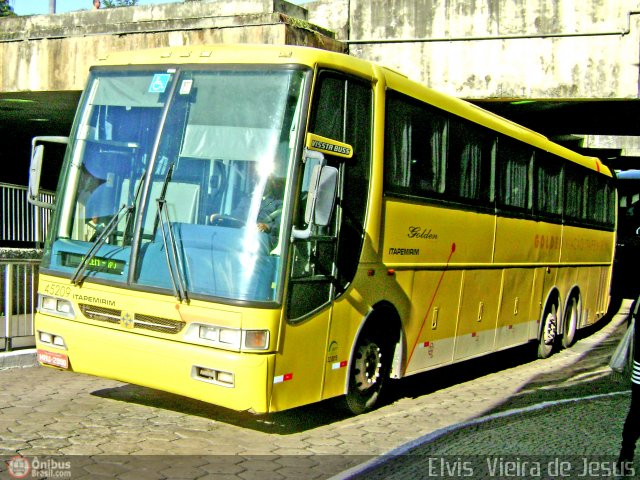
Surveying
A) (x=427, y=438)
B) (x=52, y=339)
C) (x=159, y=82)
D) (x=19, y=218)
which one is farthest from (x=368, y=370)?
(x=19, y=218)

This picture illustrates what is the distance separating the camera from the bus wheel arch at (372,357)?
7.98 meters

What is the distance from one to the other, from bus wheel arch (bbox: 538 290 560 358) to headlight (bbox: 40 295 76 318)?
26.3 ft

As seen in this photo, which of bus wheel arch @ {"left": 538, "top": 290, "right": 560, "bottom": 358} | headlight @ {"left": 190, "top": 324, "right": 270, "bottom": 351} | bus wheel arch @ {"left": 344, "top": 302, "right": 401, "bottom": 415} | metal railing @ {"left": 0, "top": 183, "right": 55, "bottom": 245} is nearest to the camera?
headlight @ {"left": 190, "top": 324, "right": 270, "bottom": 351}

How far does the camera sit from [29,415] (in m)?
7.48

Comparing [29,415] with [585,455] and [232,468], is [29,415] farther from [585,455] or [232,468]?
[585,455]

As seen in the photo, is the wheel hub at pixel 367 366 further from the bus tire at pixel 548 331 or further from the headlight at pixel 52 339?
the bus tire at pixel 548 331

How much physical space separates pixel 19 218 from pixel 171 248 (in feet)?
28.5

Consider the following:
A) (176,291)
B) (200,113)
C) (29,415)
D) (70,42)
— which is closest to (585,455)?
(176,291)

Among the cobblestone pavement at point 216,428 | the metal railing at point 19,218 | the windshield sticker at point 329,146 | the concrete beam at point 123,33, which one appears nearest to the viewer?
the cobblestone pavement at point 216,428

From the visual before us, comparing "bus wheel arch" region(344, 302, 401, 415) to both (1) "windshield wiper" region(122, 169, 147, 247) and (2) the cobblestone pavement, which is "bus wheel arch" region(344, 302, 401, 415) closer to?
(2) the cobblestone pavement

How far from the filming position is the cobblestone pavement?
6164 mm

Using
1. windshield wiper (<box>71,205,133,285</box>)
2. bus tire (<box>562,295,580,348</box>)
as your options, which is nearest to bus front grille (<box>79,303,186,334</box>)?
windshield wiper (<box>71,205,133,285</box>)

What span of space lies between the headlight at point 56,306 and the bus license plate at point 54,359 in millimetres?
356

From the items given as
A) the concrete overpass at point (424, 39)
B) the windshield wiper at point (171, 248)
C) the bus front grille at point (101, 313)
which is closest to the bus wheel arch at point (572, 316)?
the concrete overpass at point (424, 39)
